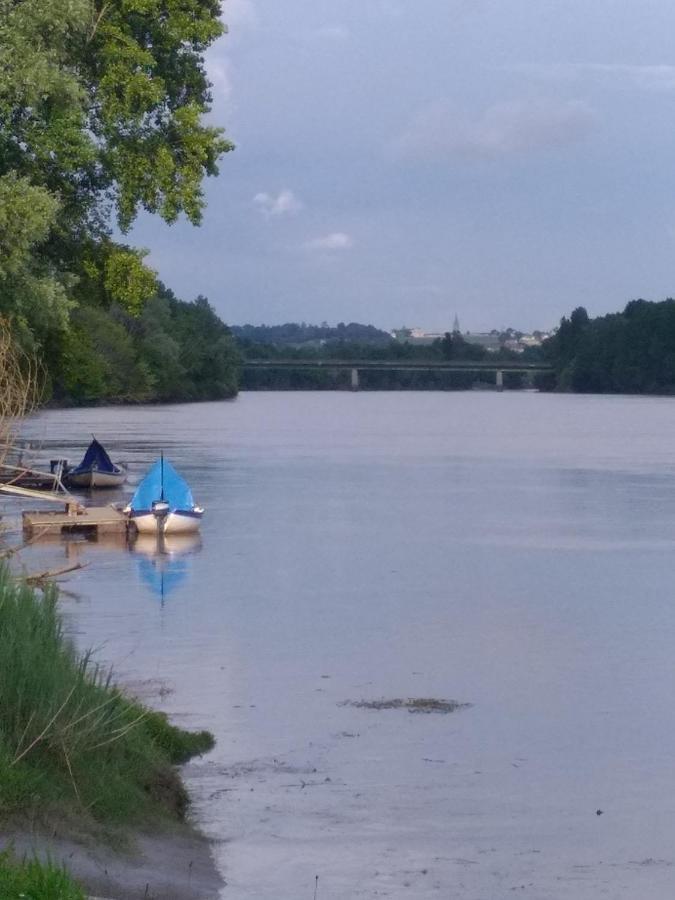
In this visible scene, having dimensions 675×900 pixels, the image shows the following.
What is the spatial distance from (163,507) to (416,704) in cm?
1814

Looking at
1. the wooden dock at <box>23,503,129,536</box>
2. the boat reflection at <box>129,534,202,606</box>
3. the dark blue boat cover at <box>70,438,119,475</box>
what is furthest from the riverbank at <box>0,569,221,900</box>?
the dark blue boat cover at <box>70,438,119,475</box>

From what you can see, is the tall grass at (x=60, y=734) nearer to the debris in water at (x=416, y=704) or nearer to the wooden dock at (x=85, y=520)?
the debris in water at (x=416, y=704)

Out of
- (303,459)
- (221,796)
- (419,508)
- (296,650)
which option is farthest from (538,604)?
(303,459)

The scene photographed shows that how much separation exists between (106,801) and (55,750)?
0.48 m

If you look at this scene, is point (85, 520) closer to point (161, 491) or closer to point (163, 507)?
point (163, 507)

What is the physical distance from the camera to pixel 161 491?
35.1 meters

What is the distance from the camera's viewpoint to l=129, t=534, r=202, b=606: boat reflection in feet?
89.1

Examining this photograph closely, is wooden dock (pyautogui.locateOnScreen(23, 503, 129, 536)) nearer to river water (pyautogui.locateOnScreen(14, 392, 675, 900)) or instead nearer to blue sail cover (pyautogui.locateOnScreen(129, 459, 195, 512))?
blue sail cover (pyautogui.locateOnScreen(129, 459, 195, 512))

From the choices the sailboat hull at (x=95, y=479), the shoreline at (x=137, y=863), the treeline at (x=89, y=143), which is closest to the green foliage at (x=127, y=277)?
the treeline at (x=89, y=143)

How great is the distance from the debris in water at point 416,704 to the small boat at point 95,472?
98.5 ft

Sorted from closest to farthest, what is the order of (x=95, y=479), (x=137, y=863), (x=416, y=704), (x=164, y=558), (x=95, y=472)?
(x=137, y=863)
(x=416, y=704)
(x=164, y=558)
(x=95, y=472)
(x=95, y=479)

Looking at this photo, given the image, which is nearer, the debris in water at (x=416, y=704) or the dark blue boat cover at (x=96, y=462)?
the debris in water at (x=416, y=704)

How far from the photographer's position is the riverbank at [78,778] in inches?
358

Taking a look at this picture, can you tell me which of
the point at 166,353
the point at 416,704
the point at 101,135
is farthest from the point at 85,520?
the point at 166,353
